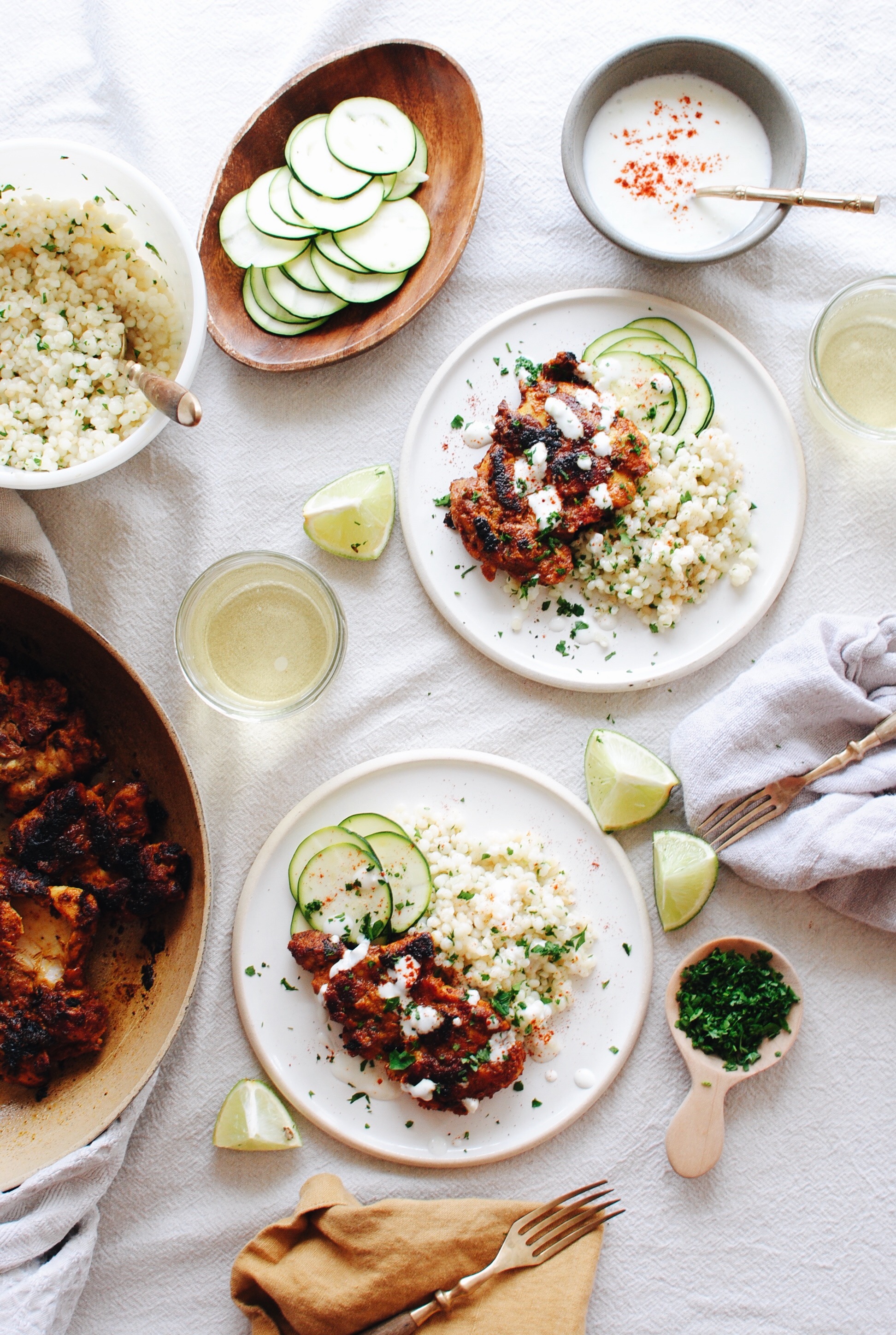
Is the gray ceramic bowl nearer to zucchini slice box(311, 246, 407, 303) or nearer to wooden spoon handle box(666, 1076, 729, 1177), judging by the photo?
zucchini slice box(311, 246, 407, 303)

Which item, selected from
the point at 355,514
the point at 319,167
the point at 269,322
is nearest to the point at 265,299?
the point at 269,322

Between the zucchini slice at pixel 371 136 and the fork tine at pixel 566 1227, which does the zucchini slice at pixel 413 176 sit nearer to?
the zucchini slice at pixel 371 136

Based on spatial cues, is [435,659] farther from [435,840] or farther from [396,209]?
[396,209]

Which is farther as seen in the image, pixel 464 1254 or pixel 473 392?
pixel 473 392

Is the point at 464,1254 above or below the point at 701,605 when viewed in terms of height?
below

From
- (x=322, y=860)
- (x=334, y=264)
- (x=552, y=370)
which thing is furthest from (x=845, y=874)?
(x=334, y=264)

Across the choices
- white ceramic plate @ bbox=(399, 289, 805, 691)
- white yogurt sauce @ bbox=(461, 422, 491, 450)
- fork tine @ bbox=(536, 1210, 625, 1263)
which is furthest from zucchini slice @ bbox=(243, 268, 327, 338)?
fork tine @ bbox=(536, 1210, 625, 1263)
